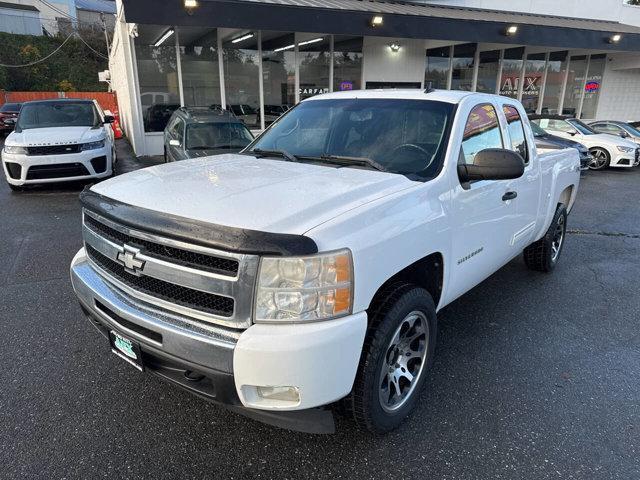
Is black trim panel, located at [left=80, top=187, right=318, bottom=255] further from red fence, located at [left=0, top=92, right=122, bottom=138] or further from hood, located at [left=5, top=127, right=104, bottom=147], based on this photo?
red fence, located at [left=0, top=92, right=122, bottom=138]

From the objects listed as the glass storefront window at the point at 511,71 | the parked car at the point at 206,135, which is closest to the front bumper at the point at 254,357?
the parked car at the point at 206,135

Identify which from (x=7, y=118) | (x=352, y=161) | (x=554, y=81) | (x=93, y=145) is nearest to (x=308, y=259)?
(x=352, y=161)

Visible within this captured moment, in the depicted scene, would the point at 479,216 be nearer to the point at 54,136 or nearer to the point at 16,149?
the point at 54,136

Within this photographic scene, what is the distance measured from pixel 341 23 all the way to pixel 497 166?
10.7m

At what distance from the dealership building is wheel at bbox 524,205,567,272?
28.9 feet

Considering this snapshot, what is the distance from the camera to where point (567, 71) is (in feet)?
68.7

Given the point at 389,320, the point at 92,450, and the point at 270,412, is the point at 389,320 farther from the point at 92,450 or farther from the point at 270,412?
the point at 92,450

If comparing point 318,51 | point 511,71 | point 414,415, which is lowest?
point 414,415

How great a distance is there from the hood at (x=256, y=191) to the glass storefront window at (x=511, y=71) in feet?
60.9

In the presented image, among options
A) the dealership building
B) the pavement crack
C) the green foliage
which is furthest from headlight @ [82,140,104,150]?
the green foliage

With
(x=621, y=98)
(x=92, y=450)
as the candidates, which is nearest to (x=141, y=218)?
(x=92, y=450)

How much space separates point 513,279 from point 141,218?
4120 mm

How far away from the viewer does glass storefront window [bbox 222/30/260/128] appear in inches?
541

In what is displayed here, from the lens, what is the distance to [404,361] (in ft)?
8.92
